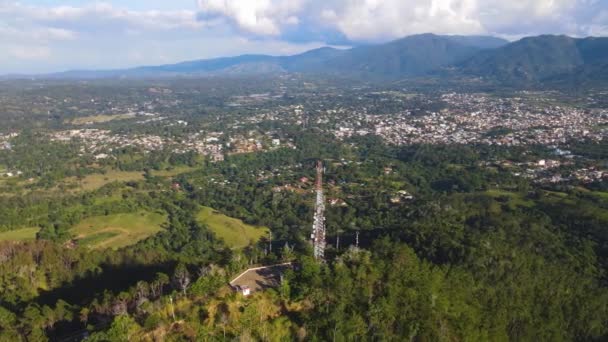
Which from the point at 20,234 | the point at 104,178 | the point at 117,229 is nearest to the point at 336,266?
the point at 117,229

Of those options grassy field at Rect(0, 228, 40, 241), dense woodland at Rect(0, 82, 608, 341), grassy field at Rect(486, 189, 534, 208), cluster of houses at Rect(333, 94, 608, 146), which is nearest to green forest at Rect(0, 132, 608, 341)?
dense woodland at Rect(0, 82, 608, 341)

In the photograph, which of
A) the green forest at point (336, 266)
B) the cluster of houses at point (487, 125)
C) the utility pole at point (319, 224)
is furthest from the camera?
the cluster of houses at point (487, 125)

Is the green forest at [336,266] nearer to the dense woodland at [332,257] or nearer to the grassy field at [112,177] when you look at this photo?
the dense woodland at [332,257]

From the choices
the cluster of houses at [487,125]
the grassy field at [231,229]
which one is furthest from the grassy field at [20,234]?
the cluster of houses at [487,125]

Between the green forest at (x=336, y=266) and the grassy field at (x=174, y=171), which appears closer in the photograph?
the green forest at (x=336, y=266)

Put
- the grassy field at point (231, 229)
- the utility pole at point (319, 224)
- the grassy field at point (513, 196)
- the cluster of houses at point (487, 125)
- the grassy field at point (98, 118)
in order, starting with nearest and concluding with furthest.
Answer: the utility pole at point (319, 224), the grassy field at point (231, 229), the grassy field at point (513, 196), the cluster of houses at point (487, 125), the grassy field at point (98, 118)

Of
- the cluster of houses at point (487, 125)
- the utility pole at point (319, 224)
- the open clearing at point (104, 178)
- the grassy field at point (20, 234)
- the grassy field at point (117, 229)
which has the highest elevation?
the cluster of houses at point (487, 125)

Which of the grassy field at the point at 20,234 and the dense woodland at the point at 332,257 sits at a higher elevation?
the dense woodland at the point at 332,257
